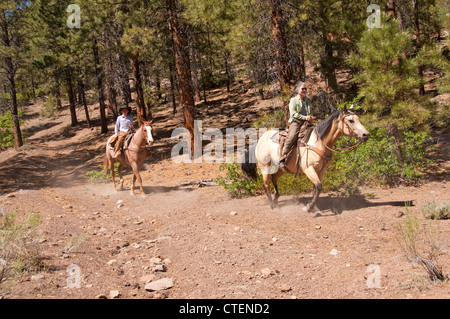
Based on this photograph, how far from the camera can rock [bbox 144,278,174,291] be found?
5031mm

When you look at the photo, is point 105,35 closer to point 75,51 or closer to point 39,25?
point 75,51

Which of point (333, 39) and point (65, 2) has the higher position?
point (65, 2)

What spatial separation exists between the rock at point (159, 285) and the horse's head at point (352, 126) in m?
4.86

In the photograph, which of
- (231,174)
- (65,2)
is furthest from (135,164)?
(65,2)

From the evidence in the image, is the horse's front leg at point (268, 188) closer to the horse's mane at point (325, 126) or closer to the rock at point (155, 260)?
the horse's mane at point (325, 126)

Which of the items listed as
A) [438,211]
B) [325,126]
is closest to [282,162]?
[325,126]

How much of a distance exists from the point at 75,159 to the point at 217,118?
11117 millimetres

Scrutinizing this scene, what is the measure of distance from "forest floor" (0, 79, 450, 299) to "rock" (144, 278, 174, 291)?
0.07 metres

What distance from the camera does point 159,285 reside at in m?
5.08

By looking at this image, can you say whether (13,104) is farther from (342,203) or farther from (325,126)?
(342,203)

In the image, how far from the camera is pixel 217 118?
93.2 ft

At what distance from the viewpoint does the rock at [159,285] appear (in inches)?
198

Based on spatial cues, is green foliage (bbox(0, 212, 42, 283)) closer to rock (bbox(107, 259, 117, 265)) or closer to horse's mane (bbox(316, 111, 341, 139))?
rock (bbox(107, 259, 117, 265))

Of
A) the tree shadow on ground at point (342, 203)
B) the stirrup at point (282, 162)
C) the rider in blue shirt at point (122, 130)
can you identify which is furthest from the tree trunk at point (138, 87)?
the stirrup at point (282, 162)
